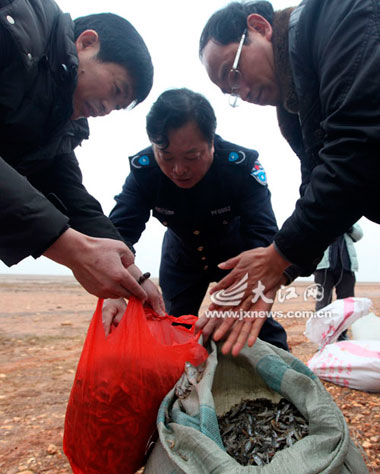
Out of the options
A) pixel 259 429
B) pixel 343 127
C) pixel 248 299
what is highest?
pixel 343 127

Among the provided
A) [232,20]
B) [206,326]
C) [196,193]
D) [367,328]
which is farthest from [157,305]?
[367,328]

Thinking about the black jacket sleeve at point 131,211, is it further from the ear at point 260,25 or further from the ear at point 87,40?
the ear at point 260,25

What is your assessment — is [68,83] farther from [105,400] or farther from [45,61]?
[105,400]

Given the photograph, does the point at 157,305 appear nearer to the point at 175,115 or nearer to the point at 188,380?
the point at 188,380

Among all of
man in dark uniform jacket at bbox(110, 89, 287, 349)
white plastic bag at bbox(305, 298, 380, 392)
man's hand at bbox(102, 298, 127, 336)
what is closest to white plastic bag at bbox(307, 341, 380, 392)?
white plastic bag at bbox(305, 298, 380, 392)

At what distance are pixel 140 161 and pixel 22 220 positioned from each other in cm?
141

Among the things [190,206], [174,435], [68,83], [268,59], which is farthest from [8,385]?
[268,59]

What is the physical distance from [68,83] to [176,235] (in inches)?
56.0

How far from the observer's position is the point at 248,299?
1.61 meters

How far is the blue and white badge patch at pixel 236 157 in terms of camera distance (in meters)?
2.56

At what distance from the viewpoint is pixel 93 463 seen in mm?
1465

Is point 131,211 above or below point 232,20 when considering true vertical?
below

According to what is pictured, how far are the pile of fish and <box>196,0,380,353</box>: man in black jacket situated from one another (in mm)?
242

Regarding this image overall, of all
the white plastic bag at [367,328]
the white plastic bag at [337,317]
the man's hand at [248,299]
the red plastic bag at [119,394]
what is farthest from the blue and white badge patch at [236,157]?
the white plastic bag at [367,328]
